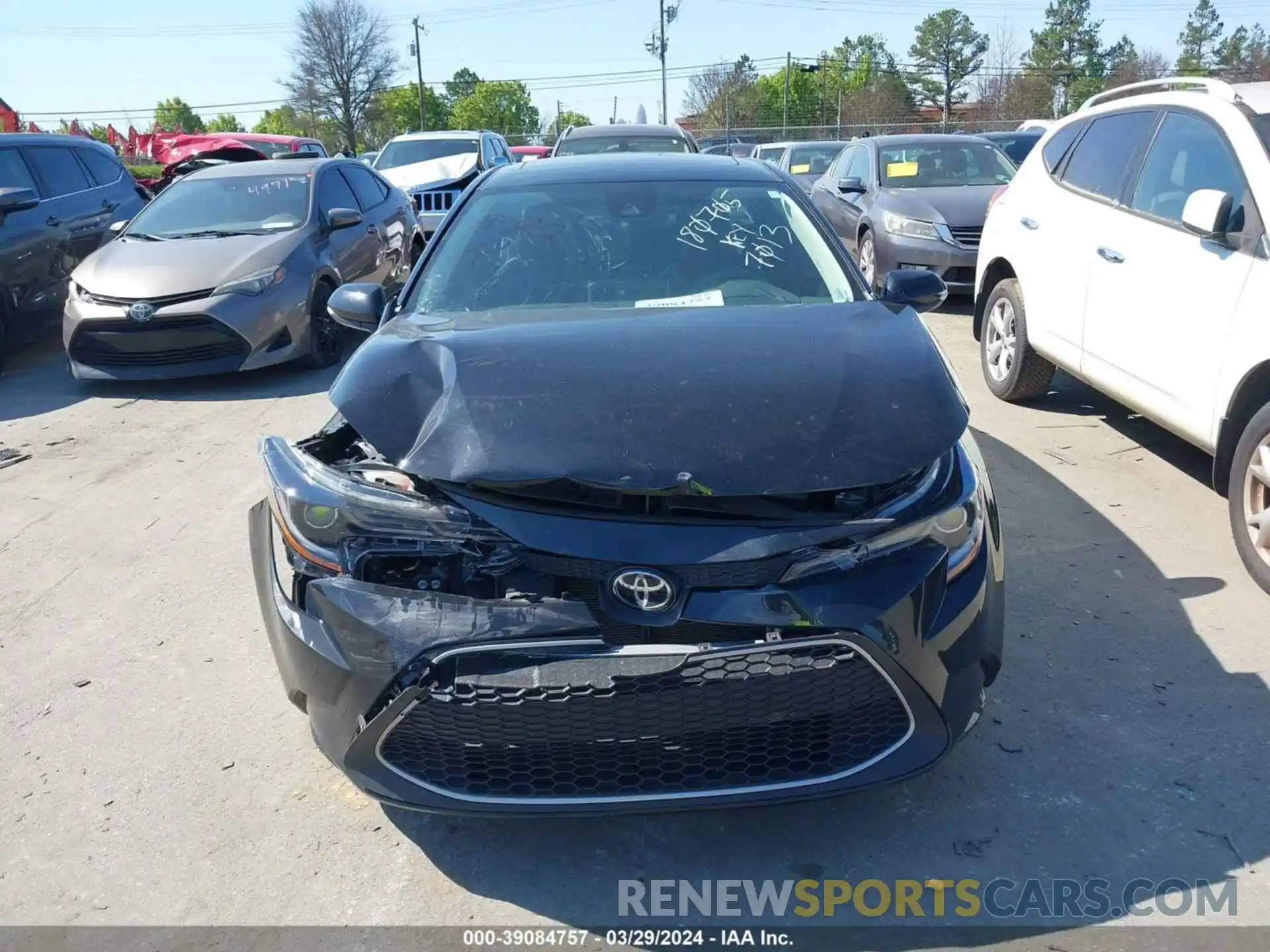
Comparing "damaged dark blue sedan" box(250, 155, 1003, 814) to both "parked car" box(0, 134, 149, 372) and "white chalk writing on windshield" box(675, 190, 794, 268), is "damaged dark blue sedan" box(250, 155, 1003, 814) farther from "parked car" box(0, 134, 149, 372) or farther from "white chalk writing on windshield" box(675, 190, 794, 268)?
"parked car" box(0, 134, 149, 372)

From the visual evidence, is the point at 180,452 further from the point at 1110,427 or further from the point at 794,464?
the point at 1110,427

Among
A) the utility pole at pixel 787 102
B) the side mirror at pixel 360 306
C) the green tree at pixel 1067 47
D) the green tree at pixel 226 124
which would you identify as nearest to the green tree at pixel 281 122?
the green tree at pixel 226 124

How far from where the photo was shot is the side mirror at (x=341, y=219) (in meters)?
7.81

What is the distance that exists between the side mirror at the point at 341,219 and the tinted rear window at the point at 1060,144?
493 cm

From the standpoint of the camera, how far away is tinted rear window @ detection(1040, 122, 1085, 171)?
18.8ft

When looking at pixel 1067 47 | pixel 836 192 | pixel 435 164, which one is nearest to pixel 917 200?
pixel 836 192

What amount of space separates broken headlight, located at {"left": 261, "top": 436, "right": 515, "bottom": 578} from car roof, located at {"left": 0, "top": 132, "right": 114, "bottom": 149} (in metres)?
7.91

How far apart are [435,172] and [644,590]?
42.4 ft

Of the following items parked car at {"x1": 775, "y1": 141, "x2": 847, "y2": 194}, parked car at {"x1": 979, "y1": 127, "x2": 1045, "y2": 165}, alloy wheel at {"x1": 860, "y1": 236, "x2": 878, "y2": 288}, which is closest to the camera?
alloy wheel at {"x1": 860, "y1": 236, "x2": 878, "y2": 288}

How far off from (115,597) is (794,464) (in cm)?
298

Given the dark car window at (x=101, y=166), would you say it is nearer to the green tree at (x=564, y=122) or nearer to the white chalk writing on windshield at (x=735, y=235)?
the white chalk writing on windshield at (x=735, y=235)

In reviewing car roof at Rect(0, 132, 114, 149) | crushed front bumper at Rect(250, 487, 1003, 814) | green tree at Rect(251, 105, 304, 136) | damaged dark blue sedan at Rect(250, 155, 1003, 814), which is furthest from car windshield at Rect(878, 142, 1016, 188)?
green tree at Rect(251, 105, 304, 136)

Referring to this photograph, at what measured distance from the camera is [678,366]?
9.07ft

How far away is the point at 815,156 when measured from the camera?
1546 cm
